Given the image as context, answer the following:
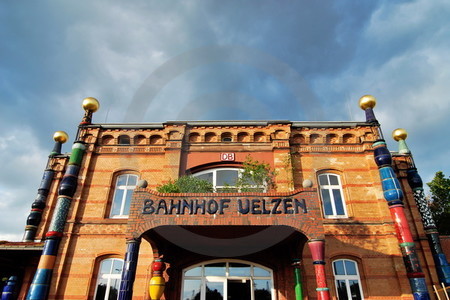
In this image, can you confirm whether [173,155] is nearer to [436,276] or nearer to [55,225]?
[55,225]

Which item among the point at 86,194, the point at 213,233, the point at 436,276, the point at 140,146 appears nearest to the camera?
the point at 213,233

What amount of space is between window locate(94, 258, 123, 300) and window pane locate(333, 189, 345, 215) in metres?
8.88

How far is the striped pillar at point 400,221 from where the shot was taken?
959cm

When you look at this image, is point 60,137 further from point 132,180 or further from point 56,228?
point 56,228

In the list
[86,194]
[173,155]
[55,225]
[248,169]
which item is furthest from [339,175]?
[55,225]

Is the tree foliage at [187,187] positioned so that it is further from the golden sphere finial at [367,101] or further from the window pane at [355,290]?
the golden sphere finial at [367,101]

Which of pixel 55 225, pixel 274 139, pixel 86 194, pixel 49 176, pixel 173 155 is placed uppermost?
pixel 274 139

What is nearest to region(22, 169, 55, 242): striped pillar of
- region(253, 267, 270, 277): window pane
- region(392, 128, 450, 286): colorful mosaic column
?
region(253, 267, 270, 277): window pane

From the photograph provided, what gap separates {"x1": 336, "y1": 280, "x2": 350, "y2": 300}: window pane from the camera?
404 inches

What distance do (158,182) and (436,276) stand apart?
11.1 metres

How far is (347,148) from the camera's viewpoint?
42.3 ft

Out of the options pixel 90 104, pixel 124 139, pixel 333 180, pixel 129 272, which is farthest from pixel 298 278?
pixel 90 104

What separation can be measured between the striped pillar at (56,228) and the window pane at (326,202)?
10386 mm

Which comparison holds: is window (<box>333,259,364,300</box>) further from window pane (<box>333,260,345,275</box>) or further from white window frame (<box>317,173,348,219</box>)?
white window frame (<box>317,173,348,219</box>)
